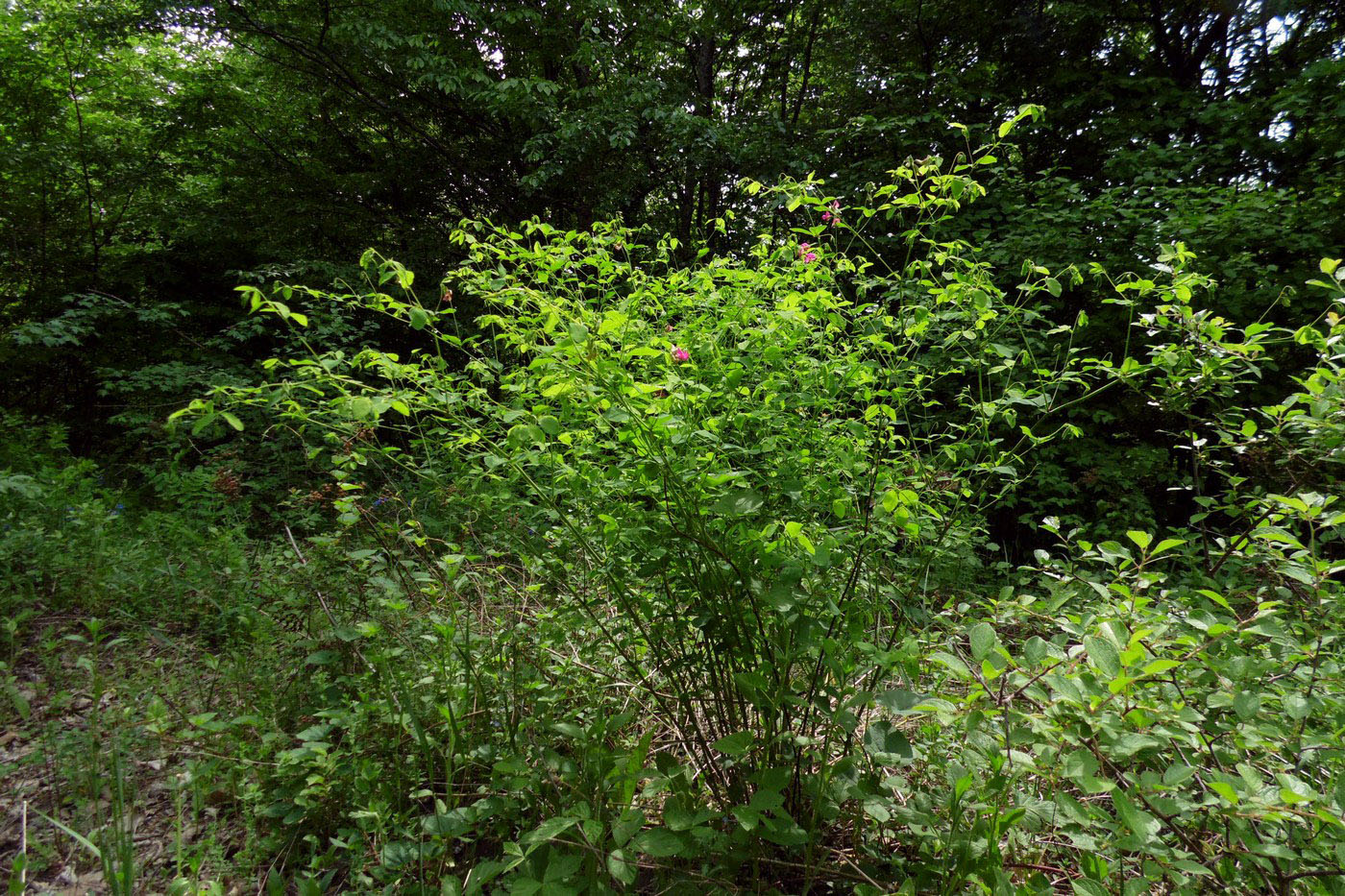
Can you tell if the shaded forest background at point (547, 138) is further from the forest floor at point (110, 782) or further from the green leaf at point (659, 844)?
the green leaf at point (659, 844)

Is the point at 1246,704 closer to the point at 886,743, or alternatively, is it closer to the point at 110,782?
the point at 886,743

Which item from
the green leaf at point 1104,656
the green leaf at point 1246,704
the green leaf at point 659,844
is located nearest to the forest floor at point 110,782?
the green leaf at point 659,844

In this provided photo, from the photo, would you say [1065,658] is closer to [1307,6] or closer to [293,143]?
[1307,6]

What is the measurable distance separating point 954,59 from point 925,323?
6.56m

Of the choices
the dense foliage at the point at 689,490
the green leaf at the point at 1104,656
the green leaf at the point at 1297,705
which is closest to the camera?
the green leaf at the point at 1104,656

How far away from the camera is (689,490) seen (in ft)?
4.35

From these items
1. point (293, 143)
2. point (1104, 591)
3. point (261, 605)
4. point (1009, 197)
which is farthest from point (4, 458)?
point (1009, 197)

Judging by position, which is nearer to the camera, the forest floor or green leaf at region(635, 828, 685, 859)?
green leaf at region(635, 828, 685, 859)

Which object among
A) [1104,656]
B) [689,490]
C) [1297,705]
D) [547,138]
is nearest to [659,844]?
[689,490]

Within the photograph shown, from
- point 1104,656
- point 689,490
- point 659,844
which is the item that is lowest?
point 659,844

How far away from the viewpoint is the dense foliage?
48.0 inches

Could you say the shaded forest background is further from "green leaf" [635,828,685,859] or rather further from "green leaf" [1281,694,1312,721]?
"green leaf" [635,828,685,859]

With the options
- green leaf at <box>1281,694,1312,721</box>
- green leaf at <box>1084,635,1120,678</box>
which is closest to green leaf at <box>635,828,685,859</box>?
green leaf at <box>1084,635,1120,678</box>

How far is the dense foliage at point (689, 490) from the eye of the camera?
1.22 metres
